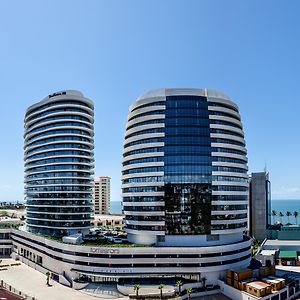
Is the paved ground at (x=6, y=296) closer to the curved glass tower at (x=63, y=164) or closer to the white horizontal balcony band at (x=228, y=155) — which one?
the curved glass tower at (x=63, y=164)

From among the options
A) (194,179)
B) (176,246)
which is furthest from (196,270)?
(194,179)

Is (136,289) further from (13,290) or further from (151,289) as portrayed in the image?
(13,290)

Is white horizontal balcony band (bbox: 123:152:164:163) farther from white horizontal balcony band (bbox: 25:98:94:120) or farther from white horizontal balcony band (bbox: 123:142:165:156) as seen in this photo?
white horizontal balcony band (bbox: 25:98:94:120)

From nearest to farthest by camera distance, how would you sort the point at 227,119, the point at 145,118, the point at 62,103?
the point at 145,118
the point at 227,119
the point at 62,103

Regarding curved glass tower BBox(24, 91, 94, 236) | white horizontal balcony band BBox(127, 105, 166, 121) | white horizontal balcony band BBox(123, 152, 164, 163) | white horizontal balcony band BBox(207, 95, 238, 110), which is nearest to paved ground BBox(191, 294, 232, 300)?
white horizontal balcony band BBox(123, 152, 164, 163)

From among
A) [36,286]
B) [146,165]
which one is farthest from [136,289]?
[146,165]

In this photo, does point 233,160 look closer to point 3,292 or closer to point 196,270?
point 196,270
